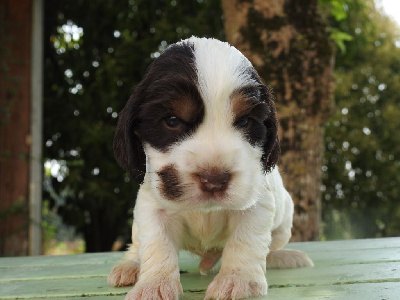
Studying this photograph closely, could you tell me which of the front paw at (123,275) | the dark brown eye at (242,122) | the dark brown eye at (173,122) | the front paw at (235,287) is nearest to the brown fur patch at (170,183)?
the dark brown eye at (173,122)

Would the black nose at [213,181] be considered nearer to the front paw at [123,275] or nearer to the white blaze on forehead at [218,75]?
the white blaze on forehead at [218,75]

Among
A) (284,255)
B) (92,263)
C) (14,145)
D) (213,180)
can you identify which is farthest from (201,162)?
(14,145)

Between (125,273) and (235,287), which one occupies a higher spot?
(235,287)

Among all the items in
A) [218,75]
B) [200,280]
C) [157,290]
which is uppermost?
[218,75]

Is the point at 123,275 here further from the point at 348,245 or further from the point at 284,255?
the point at 348,245

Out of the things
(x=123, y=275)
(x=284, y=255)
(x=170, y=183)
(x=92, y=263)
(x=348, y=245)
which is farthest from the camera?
(x=348, y=245)

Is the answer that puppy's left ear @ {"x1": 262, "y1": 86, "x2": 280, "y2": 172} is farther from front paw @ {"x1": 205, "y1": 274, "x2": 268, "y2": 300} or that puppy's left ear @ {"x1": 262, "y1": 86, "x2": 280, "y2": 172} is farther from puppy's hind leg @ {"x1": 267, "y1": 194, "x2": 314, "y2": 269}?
puppy's hind leg @ {"x1": 267, "y1": 194, "x2": 314, "y2": 269}

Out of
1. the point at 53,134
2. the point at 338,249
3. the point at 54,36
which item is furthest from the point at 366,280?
the point at 54,36
